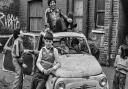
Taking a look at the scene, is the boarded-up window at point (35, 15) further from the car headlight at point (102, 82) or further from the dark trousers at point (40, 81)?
the car headlight at point (102, 82)

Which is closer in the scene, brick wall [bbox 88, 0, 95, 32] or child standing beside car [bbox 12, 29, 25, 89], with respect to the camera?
child standing beside car [bbox 12, 29, 25, 89]

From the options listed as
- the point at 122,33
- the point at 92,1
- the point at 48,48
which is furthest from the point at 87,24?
the point at 122,33

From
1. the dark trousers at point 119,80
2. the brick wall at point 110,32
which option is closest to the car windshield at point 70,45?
the dark trousers at point 119,80

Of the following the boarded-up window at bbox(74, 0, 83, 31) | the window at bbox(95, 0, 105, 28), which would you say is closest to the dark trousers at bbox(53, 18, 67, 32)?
the window at bbox(95, 0, 105, 28)

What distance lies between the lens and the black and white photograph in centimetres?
586

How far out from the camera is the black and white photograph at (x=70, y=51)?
5859 millimetres

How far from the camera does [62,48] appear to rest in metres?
6.93

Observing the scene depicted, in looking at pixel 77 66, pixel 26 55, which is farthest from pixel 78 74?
pixel 26 55

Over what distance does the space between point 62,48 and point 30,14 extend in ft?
34.2

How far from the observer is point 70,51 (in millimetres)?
6941

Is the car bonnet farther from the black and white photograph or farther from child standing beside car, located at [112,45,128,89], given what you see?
child standing beside car, located at [112,45,128,89]

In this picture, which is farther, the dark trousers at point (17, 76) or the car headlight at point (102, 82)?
the dark trousers at point (17, 76)

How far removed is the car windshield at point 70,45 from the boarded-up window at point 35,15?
30.9ft

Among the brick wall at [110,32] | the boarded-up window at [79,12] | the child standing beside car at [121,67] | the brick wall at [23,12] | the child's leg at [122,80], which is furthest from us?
the brick wall at [23,12]
